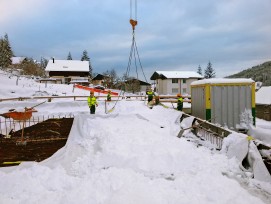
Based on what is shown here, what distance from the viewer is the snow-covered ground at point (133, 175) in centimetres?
438

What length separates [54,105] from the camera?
1958 centimetres

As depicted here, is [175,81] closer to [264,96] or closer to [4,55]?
[264,96]

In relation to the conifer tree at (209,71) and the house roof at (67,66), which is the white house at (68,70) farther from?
the conifer tree at (209,71)

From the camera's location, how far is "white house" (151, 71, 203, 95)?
54844mm

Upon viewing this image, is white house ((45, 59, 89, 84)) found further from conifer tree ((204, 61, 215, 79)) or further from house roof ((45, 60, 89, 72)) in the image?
conifer tree ((204, 61, 215, 79))

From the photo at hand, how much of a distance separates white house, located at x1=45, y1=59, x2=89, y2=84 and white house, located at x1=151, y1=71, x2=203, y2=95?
20.3 m

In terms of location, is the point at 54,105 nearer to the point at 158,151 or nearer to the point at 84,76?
the point at 158,151

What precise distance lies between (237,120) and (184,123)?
8.10 feet

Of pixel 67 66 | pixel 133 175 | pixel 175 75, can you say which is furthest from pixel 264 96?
pixel 67 66

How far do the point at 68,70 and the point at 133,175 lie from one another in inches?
2391

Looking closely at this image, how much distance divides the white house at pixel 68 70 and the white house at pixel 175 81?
66.5ft

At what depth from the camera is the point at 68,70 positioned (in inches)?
2474

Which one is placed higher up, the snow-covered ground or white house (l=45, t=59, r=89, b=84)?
white house (l=45, t=59, r=89, b=84)

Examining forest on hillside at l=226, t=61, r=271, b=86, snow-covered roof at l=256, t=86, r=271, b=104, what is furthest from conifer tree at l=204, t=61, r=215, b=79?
snow-covered roof at l=256, t=86, r=271, b=104
